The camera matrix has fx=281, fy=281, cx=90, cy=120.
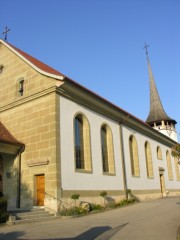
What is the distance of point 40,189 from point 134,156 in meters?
11.5

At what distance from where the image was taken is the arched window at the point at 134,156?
24388mm

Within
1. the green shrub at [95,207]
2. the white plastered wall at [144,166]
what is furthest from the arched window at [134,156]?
the green shrub at [95,207]

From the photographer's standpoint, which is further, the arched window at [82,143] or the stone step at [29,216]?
the arched window at [82,143]

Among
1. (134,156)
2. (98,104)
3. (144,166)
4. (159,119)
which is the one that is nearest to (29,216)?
(98,104)

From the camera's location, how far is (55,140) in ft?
50.4

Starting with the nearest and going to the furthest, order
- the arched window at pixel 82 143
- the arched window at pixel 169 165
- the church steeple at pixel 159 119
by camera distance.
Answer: the arched window at pixel 82 143 → the arched window at pixel 169 165 → the church steeple at pixel 159 119

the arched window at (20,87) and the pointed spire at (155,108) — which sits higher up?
the pointed spire at (155,108)

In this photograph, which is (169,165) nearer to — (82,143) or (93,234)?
(82,143)

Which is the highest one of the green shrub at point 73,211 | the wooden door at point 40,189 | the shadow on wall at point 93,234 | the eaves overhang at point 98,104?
the eaves overhang at point 98,104

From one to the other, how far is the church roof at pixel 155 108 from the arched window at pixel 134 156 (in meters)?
18.0

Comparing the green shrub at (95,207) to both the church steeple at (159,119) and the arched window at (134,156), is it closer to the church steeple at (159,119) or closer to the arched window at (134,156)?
the arched window at (134,156)

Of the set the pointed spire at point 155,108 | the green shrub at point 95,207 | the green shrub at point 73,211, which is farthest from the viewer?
the pointed spire at point 155,108

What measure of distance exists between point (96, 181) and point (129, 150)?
667cm

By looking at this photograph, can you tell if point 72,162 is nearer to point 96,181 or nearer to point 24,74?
point 96,181
